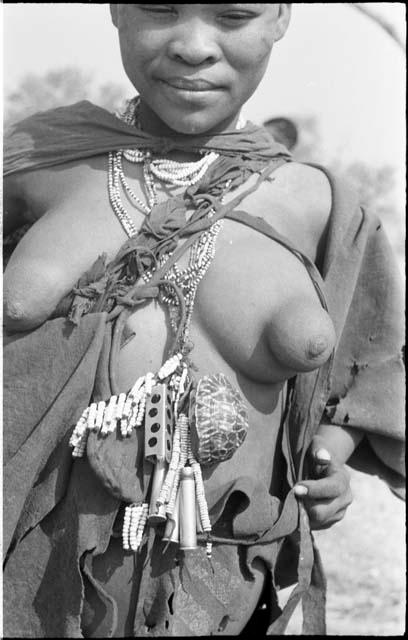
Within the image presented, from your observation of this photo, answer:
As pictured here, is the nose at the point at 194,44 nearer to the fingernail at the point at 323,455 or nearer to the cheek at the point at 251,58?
the cheek at the point at 251,58

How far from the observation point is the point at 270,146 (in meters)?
1.77

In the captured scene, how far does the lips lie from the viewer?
1.64m

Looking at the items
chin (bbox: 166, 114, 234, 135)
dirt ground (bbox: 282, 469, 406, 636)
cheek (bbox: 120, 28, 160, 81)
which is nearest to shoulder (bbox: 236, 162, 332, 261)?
chin (bbox: 166, 114, 234, 135)

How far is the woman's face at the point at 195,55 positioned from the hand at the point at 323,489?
505mm

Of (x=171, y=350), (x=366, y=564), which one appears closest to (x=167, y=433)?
(x=171, y=350)

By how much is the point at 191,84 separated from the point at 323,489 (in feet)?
1.96

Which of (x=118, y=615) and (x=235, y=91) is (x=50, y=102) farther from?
(x=118, y=615)

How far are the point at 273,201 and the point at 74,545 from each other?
56 centimetres

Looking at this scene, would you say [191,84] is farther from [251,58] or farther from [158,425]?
[158,425]

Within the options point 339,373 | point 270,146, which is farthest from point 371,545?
point 270,146

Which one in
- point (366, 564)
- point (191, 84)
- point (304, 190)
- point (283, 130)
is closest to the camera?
point (191, 84)

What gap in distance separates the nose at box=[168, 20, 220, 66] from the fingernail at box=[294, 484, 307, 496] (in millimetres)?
602

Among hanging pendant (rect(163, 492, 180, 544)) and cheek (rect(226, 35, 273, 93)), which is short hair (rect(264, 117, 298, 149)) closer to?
cheek (rect(226, 35, 273, 93))

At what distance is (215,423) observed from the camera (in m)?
1.53
